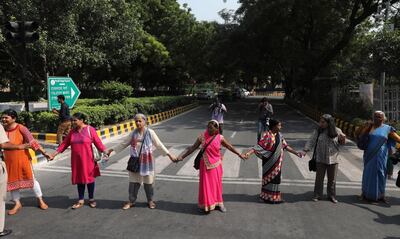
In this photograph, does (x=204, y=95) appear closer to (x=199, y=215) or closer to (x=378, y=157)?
(x=378, y=157)

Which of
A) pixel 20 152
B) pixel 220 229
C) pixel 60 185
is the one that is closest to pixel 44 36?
pixel 60 185

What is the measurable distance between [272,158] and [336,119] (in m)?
13.7

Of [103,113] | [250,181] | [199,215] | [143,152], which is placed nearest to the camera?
[199,215]

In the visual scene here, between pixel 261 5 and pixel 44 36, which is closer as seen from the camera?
pixel 44 36

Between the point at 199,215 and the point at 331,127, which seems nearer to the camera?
the point at 199,215

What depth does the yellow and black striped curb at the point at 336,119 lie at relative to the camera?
51.7ft

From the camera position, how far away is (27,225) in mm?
5621

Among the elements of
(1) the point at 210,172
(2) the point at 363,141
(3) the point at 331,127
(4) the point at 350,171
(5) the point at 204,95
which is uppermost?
(5) the point at 204,95

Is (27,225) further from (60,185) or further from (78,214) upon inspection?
(60,185)

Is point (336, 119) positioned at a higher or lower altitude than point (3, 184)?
lower

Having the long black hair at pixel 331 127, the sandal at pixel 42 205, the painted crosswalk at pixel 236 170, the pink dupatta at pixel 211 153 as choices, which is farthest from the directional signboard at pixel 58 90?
the long black hair at pixel 331 127

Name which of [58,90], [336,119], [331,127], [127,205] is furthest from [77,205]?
[336,119]

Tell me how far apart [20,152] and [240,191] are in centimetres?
→ 390

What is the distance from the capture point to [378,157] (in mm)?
6793
